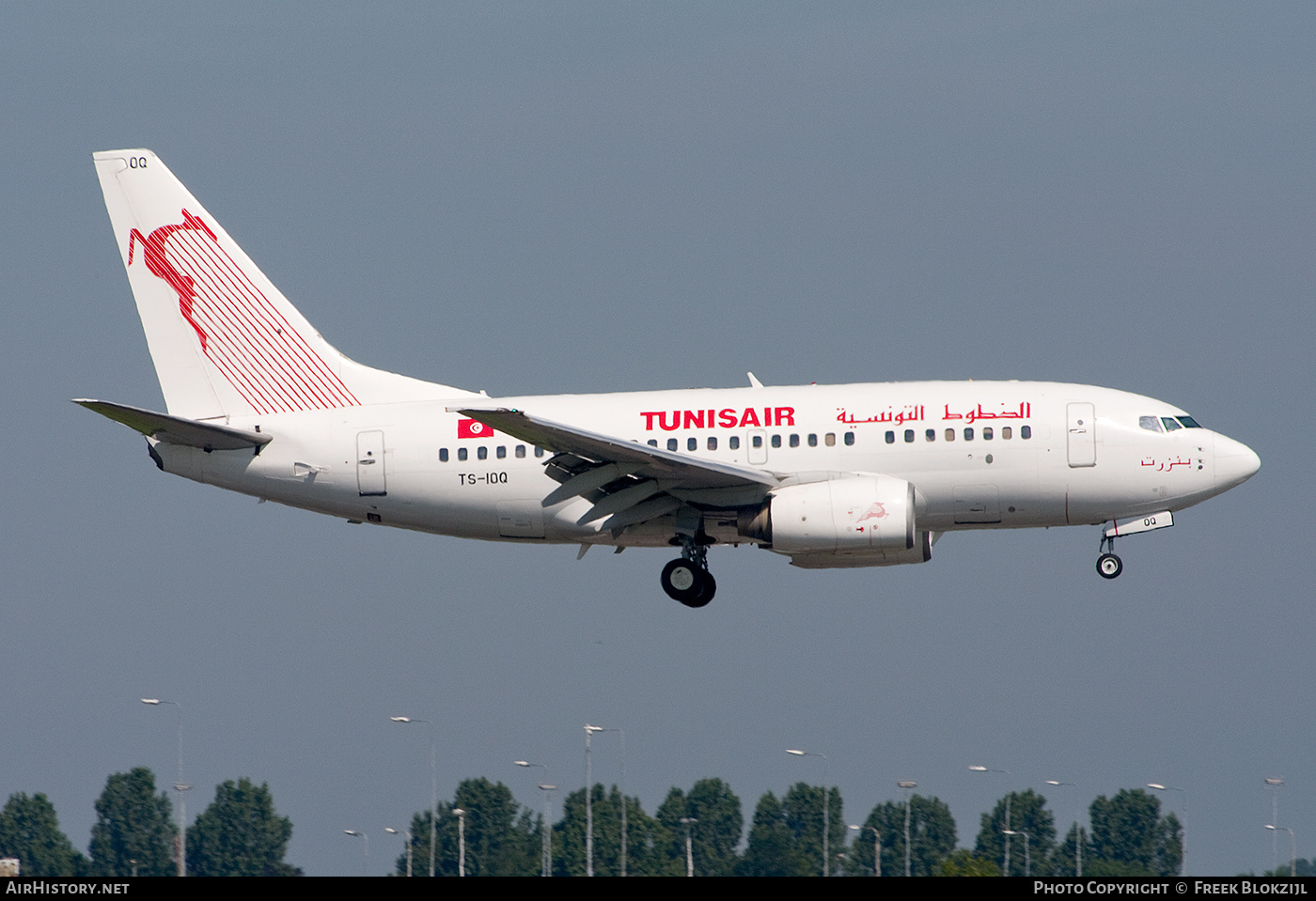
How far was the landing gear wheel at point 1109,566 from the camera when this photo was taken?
43156 millimetres

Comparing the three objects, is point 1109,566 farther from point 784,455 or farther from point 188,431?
point 188,431

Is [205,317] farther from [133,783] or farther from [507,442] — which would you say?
[133,783]

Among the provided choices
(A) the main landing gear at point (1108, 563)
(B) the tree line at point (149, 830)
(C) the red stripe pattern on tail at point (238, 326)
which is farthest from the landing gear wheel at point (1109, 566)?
(B) the tree line at point (149, 830)

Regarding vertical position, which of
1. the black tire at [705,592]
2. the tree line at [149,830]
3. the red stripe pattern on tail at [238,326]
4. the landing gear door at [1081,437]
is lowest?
the tree line at [149,830]

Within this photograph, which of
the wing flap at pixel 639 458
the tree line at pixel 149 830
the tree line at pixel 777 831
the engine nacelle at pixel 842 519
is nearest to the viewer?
the wing flap at pixel 639 458

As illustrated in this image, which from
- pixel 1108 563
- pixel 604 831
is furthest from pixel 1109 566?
pixel 604 831

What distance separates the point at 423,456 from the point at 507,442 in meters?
2.20

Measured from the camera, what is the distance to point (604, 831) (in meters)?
95.3

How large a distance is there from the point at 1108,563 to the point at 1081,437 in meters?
3.79

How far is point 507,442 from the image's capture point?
4350 centimetres

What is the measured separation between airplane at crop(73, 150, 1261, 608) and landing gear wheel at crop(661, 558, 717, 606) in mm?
61

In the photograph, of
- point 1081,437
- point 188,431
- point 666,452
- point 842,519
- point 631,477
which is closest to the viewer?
point 842,519

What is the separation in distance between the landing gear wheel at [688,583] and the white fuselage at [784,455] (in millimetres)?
896

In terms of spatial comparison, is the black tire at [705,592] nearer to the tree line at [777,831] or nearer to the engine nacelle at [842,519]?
the engine nacelle at [842,519]
